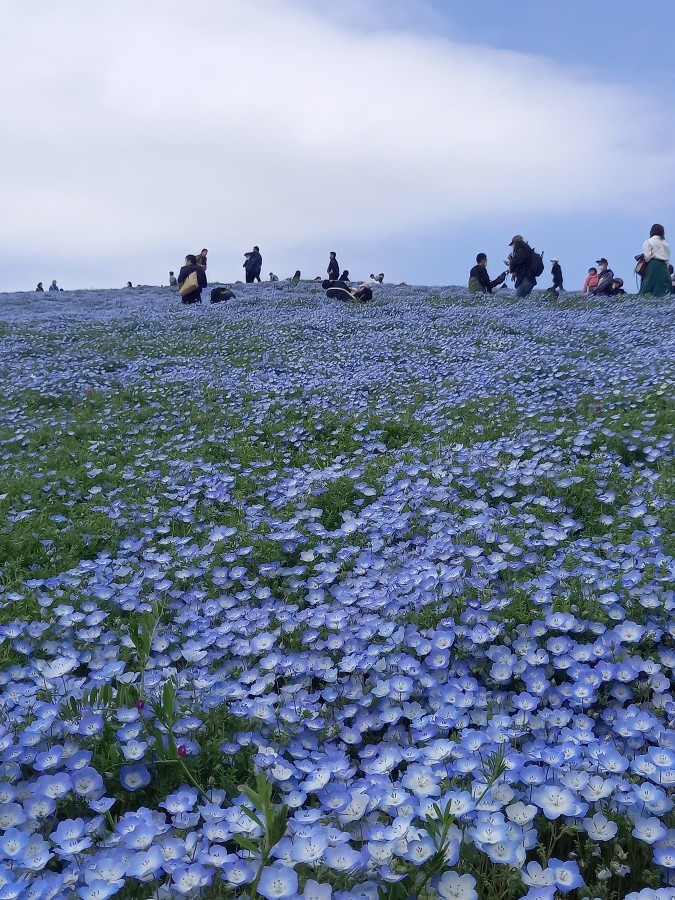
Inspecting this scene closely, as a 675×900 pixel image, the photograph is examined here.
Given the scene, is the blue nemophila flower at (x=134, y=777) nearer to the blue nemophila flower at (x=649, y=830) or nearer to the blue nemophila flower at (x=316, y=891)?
the blue nemophila flower at (x=316, y=891)

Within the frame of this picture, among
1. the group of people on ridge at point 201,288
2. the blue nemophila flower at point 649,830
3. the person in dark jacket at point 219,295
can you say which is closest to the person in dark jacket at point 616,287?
the group of people on ridge at point 201,288

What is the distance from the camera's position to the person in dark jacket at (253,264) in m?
29.9

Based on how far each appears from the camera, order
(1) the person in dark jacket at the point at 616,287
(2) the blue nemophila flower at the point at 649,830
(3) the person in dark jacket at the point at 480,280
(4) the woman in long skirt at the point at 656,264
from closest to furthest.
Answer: (2) the blue nemophila flower at the point at 649,830, (4) the woman in long skirt at the point at 656,264, (3) the person in dark jacket at the point at 480,280, (1) the person in dark jacket at the point at 616,287

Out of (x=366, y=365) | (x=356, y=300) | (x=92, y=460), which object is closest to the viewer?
(x=92, y=460)

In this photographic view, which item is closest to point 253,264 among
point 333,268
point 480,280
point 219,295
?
point 333,268

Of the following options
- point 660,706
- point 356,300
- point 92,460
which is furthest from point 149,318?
point 660,706

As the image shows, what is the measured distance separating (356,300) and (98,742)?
721 inches

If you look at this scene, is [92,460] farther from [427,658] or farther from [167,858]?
[167,858]

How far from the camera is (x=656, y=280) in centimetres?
1652

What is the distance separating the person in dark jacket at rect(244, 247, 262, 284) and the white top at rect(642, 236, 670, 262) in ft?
59.6

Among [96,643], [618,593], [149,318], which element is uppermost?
[149,318]

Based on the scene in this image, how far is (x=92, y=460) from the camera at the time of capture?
21.1 feet

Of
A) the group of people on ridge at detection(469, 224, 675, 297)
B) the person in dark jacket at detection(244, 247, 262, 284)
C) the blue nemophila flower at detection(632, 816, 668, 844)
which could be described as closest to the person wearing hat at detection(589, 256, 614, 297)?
the group of people on ridge at detection(469, 224, 675, 297)

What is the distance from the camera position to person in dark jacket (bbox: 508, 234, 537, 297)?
16734mm
